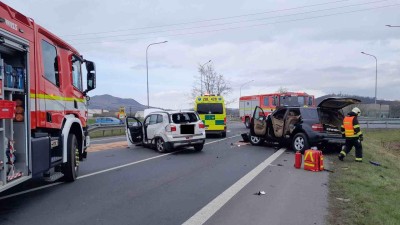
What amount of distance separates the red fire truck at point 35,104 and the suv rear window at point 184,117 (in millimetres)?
5909

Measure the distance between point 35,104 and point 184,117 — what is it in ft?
28.6

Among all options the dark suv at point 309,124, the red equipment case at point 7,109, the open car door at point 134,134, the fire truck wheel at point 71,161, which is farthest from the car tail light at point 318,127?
the red equipment case at point 7,109

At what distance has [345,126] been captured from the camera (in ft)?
40.5

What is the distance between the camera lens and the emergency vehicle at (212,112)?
22859 millimetres

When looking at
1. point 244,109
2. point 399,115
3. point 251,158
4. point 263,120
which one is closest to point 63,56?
point 251,158

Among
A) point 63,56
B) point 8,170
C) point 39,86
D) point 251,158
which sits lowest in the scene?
point 251,158

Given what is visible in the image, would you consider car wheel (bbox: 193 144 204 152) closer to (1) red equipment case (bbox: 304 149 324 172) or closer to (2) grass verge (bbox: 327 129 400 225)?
(2) grass verge (bbox: 327 129 400 225)

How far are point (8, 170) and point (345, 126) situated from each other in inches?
387

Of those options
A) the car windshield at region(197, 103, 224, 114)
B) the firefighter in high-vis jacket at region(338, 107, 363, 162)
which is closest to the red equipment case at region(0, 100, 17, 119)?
the firefighter in high-vis jacket at region(338, 107, 363, 162)

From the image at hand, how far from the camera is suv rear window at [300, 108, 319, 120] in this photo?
14.3m

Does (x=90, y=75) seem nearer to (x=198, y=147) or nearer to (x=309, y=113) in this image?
(x=198, y=147)

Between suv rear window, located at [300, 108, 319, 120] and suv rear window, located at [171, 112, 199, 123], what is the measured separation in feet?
13.2

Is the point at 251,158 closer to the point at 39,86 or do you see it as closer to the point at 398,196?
the point at 398,196

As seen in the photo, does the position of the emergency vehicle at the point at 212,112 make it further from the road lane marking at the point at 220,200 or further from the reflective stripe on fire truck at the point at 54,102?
the reflective stripe on fire truck at the point at 54,102
